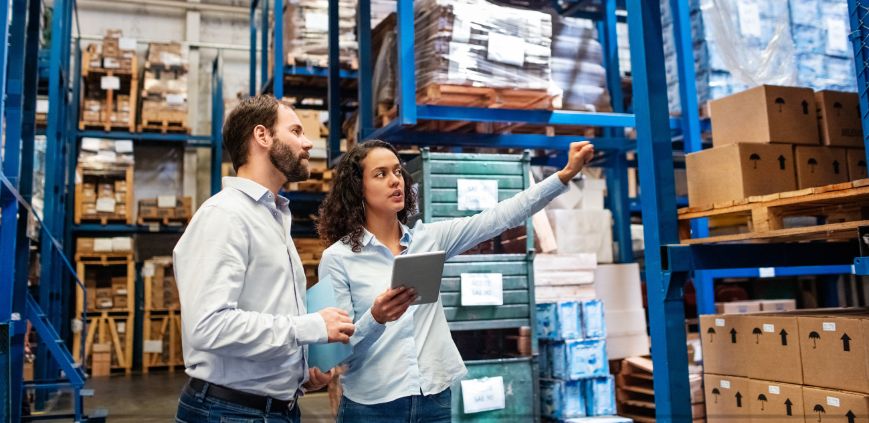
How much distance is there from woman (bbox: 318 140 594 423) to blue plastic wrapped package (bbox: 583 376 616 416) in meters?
2.88

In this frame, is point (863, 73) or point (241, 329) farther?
point (863, 73)

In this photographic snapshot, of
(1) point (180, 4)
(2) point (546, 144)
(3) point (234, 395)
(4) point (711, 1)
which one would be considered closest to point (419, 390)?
(3) point (234, 395)

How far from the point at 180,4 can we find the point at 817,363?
1400cm

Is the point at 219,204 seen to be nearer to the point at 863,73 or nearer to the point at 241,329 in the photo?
the point at 241,329

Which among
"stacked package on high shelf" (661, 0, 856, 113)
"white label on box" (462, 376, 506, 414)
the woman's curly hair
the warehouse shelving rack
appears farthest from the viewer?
"stacked package on high shelf" (661, 0, 856, 113)

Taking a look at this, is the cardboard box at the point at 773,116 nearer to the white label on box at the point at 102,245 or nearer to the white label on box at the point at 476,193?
the white label on box at the point at 476,193

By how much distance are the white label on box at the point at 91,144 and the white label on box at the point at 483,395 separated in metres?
9.53

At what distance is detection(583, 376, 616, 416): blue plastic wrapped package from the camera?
5426 millimetres

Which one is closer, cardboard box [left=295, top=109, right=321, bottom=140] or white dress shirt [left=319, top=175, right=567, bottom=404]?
white dress shirt [left=319, top=175, right=567, bottom=404]

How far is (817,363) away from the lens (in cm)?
330

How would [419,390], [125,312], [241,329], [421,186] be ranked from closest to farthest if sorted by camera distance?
[241,329] < [419,390] < [421,186] < [125,312]

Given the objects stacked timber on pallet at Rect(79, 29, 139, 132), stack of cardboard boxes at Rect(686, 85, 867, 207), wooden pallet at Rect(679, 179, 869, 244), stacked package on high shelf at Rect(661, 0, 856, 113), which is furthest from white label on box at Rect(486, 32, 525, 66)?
stacked timber on pallet at Rect(79, 29, 139, 132)

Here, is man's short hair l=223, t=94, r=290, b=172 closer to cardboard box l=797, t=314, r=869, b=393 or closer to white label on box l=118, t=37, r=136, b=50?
cardboard box l=797, t=314, r=869, b=393

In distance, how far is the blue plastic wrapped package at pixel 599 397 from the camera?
17.8 feet
